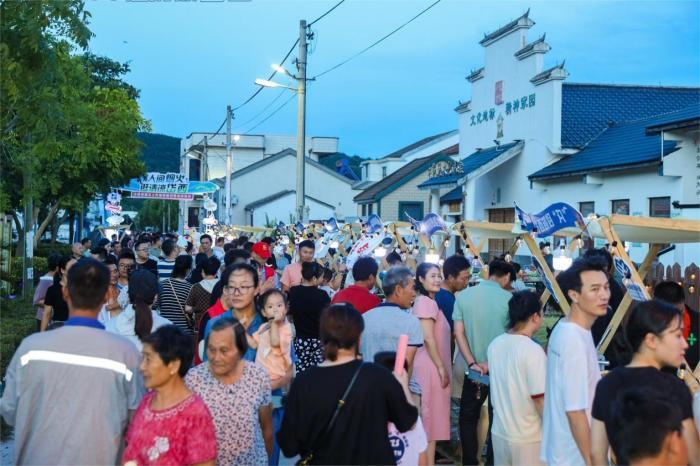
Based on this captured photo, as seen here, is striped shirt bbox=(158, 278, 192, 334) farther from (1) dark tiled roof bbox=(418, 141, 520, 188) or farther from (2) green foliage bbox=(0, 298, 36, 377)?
(1) dark tiled roof bbox=(418, 141, 520, 188)

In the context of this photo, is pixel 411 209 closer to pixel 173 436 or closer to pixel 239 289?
pixel 239 289

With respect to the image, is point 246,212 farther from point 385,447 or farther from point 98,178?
point 385,447

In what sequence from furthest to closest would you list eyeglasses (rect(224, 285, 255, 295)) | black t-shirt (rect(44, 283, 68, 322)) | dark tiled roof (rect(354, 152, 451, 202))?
1. dark tiled roof (rect(354, 152, 451, 202))
2. black t-shirt (rect(44, 283, 68, 322))
3. eyeglasses (rect(224, 285, 255, 295))

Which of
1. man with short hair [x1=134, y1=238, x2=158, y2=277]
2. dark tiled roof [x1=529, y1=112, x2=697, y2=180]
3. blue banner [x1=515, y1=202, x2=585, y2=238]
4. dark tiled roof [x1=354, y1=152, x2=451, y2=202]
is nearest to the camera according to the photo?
blue banner [x1=515, y1=202, x2=585, y2=238]

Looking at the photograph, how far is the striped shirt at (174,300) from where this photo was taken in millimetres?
8172

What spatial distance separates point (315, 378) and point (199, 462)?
681 mm

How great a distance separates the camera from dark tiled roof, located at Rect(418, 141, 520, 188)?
22.7 metres

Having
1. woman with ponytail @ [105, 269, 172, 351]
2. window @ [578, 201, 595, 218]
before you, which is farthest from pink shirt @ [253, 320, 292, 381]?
window @ [578, 201, 595, 218]

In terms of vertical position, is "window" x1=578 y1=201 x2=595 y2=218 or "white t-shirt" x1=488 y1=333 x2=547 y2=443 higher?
"window" x1=578 y1=201 x2=595 y2=218

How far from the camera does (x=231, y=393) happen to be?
4273 millimetres

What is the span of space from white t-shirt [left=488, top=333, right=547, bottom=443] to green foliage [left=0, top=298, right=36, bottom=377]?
6609mm

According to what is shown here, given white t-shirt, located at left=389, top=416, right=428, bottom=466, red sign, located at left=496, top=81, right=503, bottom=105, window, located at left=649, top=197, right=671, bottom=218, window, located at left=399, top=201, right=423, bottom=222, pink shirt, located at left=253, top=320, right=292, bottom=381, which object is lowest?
white t-shirt, located at left=389, top=416, right=428, bottom=466

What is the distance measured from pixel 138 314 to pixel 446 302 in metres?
3.01

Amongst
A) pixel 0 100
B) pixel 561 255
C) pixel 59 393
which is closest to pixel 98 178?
pixel 0 100
